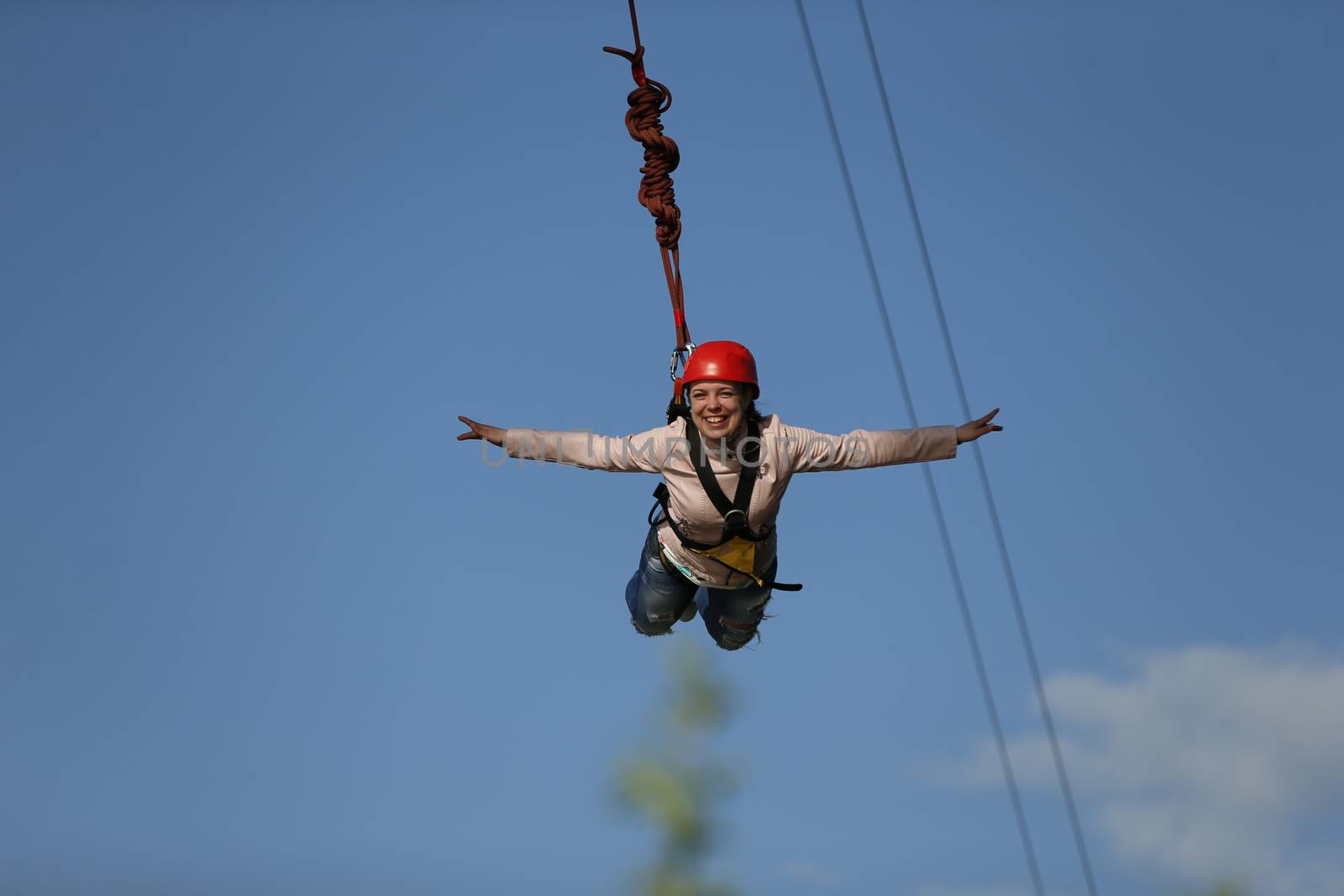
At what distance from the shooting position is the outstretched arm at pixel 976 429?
8.99m

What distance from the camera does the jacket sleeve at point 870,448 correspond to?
356 inches

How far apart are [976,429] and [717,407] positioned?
140 cm

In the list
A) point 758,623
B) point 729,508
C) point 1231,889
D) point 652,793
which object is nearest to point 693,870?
point 652,793

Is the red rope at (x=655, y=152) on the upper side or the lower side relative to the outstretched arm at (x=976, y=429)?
upper

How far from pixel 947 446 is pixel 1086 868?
264 cm

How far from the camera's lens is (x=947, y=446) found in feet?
29.7

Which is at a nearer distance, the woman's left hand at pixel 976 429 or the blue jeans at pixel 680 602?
the woman's left hand at pixel 976 429

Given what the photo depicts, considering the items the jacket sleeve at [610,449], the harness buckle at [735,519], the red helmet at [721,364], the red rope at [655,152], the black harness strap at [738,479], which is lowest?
the harness buckle at [735,519]

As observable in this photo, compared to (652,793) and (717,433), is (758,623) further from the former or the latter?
(652,793)

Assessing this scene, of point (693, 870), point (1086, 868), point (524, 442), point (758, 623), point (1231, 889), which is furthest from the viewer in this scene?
point (1231, 889)

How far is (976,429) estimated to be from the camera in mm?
9008

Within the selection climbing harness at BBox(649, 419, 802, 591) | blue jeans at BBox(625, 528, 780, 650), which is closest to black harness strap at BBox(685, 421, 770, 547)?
climbing harness at BBox(649, 419, 802, 591)

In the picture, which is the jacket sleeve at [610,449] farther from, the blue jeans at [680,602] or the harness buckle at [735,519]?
the blue jeans at [680,602]

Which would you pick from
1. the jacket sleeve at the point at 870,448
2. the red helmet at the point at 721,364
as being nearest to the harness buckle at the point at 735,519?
the jacket sleeve at the point at 870,448
